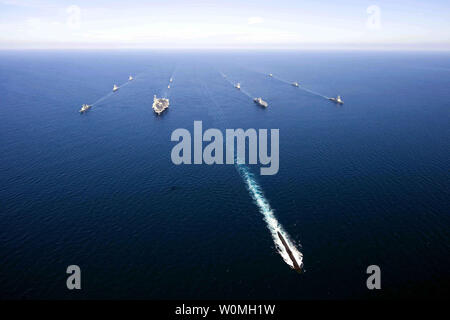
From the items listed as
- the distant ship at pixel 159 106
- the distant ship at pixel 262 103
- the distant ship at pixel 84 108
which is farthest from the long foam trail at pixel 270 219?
the distant ship at pixel 84 108

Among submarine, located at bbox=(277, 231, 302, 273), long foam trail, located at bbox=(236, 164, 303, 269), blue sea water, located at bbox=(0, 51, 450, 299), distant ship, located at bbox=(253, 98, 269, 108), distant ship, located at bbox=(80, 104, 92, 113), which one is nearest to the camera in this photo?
blue sea water, located at bbox=(0, 51, 450, 299)

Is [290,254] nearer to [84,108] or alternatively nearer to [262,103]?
[262,103]

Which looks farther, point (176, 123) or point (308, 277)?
point (176, 123)

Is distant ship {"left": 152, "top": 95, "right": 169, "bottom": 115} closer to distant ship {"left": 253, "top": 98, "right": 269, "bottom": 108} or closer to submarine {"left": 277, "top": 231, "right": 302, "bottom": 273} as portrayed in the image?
distant ship {"left": 253, "top": 98, "right": 269, "bottom": 108}

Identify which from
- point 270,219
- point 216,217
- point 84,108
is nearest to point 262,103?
point 84,108

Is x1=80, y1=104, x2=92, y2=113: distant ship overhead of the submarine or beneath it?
overhead

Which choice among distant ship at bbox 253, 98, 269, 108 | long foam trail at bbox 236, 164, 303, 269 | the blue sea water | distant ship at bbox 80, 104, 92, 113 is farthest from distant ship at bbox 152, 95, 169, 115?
long foam trail at bbox 236, 164, 303, 269

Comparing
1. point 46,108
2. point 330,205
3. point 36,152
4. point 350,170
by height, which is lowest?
point 330,205
